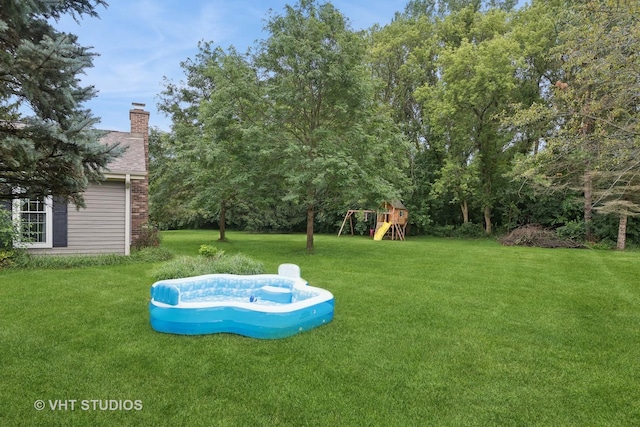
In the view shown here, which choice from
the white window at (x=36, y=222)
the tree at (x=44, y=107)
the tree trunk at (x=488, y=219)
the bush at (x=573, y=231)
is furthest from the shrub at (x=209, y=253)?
the tree trunk at (x=488, y=219)

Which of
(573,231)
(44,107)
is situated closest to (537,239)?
(573,231)

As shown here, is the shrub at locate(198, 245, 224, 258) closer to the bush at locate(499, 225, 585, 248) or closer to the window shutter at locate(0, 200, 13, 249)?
the window shutter at locate(0, 200, 13, 249)

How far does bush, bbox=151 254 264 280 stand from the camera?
788cm

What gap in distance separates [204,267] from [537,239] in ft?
50.4

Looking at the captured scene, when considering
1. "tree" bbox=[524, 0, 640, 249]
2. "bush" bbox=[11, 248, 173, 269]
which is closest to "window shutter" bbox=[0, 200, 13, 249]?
"bush" bbox=[11, 248, 173, 269]

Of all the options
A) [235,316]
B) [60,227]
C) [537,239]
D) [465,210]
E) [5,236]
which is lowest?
[235,316]

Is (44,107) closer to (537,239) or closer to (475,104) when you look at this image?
(537,239)

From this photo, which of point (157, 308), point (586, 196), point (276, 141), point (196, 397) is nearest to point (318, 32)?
point (276, 141)

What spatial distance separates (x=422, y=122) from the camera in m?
25.0

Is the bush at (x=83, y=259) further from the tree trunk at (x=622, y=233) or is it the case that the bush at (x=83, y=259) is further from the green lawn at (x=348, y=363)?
the tree trunk at (x=622, y=233)

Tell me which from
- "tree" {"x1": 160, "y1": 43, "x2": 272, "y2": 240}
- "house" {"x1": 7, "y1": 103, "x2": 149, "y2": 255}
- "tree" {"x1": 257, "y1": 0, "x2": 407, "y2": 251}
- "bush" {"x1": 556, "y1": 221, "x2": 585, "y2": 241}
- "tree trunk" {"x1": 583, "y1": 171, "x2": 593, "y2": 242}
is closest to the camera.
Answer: "house" {"x1": 7, "y1": 103, "x2": 149, "y2": 255}

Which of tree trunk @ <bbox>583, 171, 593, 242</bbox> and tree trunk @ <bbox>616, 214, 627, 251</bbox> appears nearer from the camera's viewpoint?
tree trunk @ <bbox>616, 214, 627, 251</bbox>

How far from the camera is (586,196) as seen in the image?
17625mm

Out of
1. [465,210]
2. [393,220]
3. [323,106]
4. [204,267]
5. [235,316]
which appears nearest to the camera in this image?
[235,316]
